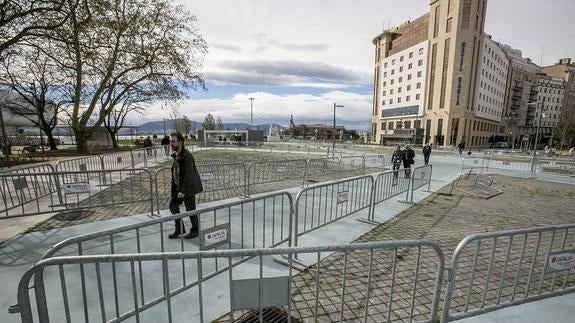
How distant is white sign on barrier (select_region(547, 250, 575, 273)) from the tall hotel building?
60688mm

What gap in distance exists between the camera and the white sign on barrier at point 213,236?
3.23 metres

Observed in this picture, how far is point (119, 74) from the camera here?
2448cm

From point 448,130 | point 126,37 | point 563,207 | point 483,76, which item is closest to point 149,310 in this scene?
point 563,207

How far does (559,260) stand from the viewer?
10.4 ft

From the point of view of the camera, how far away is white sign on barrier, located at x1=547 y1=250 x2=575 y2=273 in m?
3.14

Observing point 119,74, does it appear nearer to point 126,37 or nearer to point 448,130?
point 126,37

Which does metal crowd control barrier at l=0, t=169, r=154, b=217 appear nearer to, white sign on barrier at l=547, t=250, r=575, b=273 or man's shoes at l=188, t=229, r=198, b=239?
man's shoes at l=188, t=229, r=198, b=239

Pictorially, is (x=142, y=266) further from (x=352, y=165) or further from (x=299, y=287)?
(x=352, y=165)

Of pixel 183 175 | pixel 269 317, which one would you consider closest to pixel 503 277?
pixel 269 317

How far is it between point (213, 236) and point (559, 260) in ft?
13.4

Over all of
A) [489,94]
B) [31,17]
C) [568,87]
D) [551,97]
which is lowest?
[31,17]

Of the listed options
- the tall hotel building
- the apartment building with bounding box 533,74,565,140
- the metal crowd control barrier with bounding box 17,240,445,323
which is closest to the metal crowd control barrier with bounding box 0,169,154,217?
the metal crowd control barrier with bounding box 17,240,445,323

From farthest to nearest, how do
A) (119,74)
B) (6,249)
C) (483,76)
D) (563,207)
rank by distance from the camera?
(483,76) → (119,74) → (563,207) → (6,249)

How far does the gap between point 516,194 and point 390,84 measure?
6812 cm
